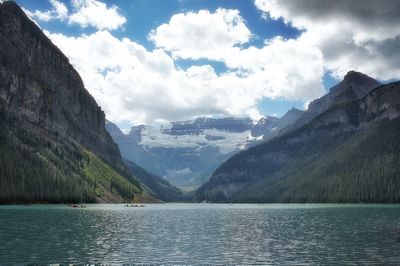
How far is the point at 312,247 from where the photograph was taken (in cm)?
7562

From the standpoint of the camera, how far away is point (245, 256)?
221ft

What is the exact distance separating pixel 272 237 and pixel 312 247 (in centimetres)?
1624

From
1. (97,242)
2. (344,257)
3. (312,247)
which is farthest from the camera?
(97,242)

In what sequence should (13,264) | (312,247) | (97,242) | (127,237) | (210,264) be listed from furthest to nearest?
1. (127,237)
2. (97,242)
3. (312,247)
4. (210,264)
5. (13,264)

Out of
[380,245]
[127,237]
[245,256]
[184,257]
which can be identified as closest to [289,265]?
[245,256]

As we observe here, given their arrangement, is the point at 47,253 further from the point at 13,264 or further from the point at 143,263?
the point at 143,263

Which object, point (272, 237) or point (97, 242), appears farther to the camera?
point (272, 237)

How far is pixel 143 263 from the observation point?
60.6m

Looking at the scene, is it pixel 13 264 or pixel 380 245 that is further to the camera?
pixel 380 245

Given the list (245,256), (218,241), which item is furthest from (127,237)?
(245,256)

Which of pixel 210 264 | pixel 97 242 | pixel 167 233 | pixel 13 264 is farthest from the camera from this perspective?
pixel 167 233

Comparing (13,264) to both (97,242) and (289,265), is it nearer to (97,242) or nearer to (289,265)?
(97,242)

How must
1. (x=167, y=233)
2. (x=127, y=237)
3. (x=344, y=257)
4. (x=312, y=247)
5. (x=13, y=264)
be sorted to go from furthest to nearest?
(x=167, y=233) → (x=127, y=237) → (x=312, y=247) → (x=344, y=257) → (x=13, y=264)

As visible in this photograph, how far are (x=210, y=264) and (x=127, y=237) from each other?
33554 mm
